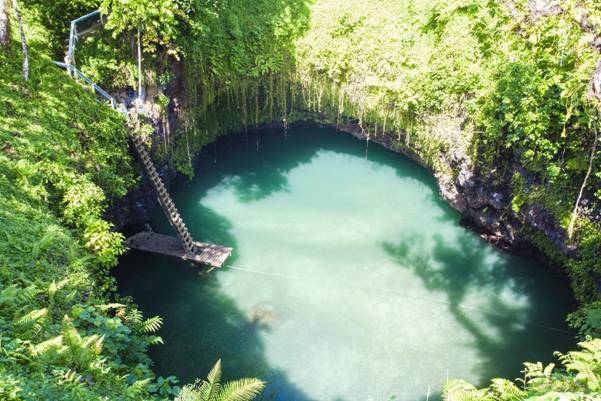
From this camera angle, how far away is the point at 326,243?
52.1 feet

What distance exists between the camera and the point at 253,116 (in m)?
21.5

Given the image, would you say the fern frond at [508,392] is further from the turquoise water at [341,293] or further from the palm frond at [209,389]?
the palm frond at [209,389]

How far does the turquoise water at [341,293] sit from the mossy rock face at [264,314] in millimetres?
38

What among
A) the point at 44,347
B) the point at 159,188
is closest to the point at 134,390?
the point at 44,347

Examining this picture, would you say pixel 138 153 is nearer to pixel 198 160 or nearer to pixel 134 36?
pixel 134 36

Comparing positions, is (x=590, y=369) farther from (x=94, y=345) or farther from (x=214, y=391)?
(x=94, y=345)

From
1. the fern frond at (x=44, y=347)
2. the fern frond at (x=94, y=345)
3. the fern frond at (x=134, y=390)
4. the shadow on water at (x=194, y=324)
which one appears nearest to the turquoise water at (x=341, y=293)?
the shadow on water at (x=194, y=324)

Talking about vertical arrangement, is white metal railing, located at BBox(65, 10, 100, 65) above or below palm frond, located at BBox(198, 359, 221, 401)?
above

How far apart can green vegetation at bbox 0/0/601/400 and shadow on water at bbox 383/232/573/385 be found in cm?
104

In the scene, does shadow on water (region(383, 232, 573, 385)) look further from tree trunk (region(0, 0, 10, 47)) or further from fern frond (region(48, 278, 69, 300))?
tree trunk (region(0, 0, 10, 47))

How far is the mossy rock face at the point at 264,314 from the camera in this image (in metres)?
12.9

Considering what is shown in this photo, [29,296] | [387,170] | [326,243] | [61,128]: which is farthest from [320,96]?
[29,296]

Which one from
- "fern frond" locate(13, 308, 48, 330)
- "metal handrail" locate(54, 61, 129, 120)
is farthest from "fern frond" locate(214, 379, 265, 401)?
"metal handrail" locate(54, 61, 129, 120)

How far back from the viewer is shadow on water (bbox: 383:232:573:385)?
12.7m
